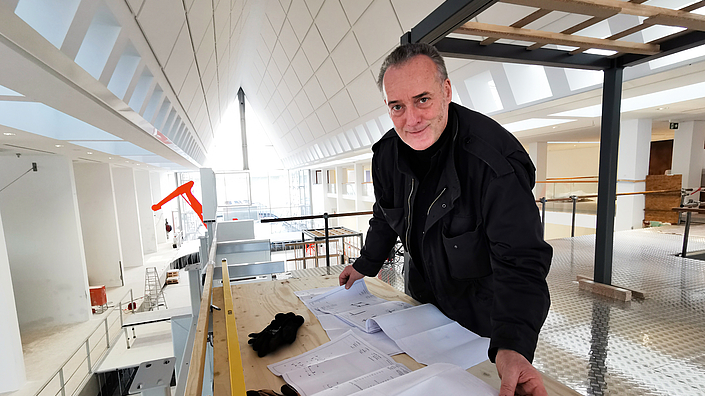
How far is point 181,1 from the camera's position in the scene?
291 centimetres

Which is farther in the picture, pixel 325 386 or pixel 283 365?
pixel 283 365

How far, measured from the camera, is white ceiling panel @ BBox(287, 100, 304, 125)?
11.9 m

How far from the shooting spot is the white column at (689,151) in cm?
780

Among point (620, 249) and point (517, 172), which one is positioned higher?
point (517, 172)

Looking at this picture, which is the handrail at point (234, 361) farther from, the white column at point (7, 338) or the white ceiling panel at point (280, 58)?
the white ceiling panel at point (280, 58)

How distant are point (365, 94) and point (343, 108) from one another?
143 centimetres

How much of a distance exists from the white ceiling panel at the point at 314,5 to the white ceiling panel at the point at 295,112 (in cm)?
495

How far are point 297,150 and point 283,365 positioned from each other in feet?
52.1

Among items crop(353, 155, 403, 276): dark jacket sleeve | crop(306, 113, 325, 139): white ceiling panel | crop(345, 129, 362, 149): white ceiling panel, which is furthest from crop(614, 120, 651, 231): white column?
crop(306, 113, 325, 139): white ceiling panel

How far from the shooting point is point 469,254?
3.53ft

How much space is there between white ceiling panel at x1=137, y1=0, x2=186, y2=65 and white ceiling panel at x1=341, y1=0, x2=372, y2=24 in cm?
314

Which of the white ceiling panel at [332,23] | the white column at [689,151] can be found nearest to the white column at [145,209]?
the white ceiling panel at [332,23]

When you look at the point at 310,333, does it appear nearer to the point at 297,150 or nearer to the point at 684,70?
the point at 684,70

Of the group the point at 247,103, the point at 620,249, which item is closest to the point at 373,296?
the point at 620,249
